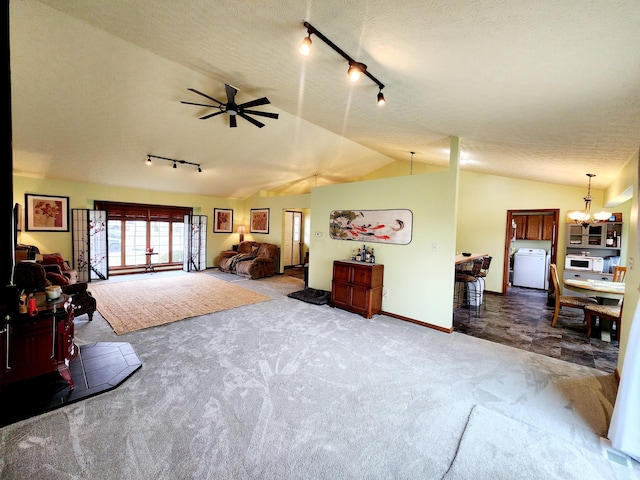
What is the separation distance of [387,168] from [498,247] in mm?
3476

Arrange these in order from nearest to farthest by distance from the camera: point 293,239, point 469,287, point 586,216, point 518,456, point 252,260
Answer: point 518,456 → point 469,287 → point 586,216 → point 252,260 → point 293,239

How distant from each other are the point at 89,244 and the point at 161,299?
3.27 m

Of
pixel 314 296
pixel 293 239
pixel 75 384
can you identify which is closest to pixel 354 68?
pixel 75 384

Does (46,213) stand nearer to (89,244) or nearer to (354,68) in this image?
(89,244)

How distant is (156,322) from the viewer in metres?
4.00

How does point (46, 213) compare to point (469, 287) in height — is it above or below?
above

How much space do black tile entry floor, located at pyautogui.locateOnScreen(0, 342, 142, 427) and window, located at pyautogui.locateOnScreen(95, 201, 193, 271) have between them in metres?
5.47

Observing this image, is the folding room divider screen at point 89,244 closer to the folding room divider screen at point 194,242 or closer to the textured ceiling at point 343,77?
the textured ceiling at point 343,77

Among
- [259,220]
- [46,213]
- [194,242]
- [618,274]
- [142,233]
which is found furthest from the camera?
[259,220]

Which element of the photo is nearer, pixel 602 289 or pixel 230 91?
pixel 230 91

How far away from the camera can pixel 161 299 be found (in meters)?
5.23

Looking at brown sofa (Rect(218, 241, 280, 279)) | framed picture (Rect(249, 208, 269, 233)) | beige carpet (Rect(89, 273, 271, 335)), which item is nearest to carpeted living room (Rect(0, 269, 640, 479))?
beige carpet (Rect(89, 273, 271, 335))

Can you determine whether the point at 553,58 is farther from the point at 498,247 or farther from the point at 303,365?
the point at 498,247

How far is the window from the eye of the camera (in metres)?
7.62
